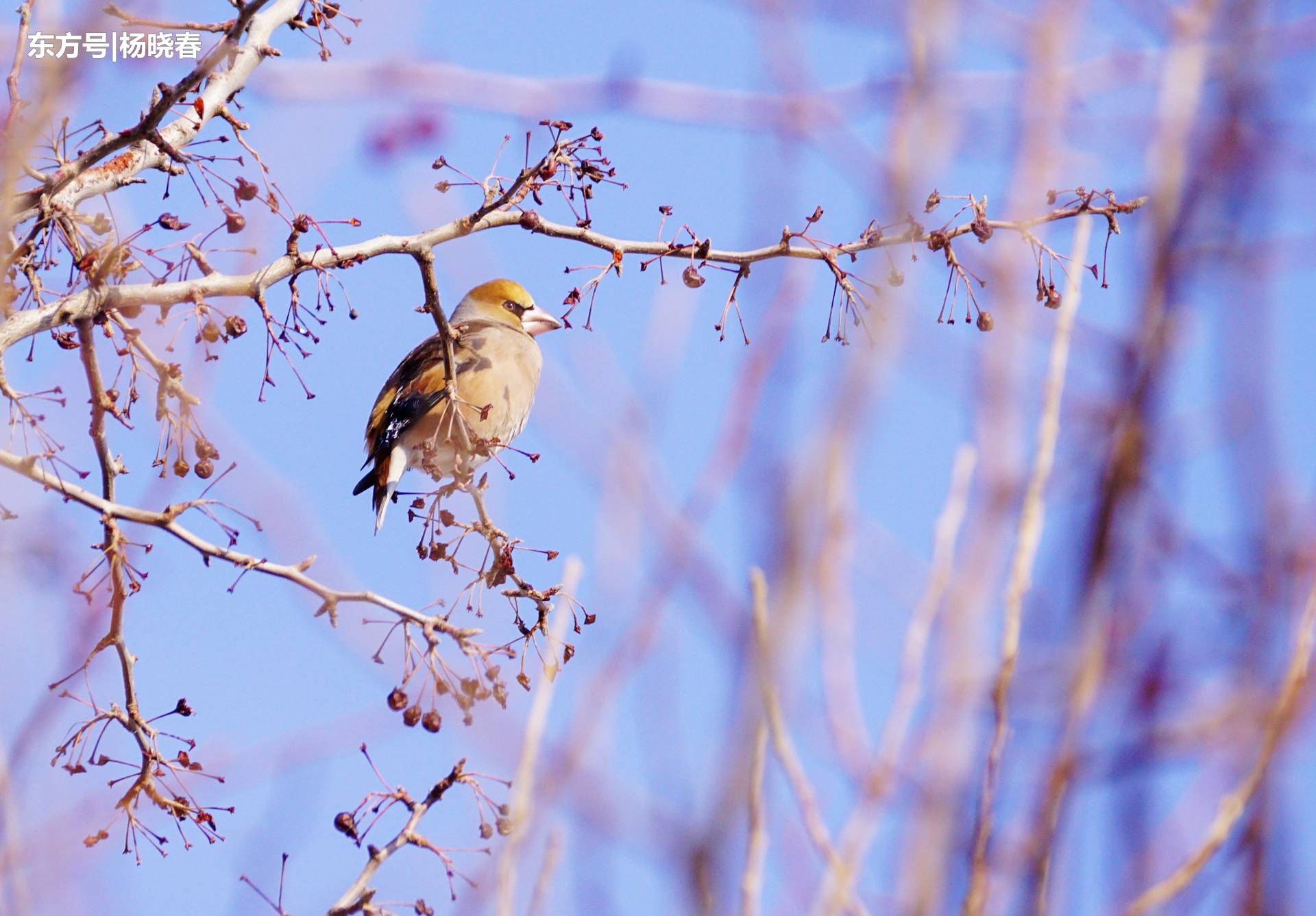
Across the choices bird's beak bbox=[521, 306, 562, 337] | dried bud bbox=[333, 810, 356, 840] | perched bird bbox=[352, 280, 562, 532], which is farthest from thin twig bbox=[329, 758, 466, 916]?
bird's beak bbox=[521, 306, 562, 337]

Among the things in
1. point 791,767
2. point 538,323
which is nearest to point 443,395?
point 538,323

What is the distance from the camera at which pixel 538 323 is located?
6648 mm

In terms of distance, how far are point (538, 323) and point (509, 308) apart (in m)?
0.23

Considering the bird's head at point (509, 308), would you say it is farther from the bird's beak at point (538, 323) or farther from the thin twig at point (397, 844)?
the thin twig at point (397, 844)

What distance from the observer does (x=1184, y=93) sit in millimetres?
1673

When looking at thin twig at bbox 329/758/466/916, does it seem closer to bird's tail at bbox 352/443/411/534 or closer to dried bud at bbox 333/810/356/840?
dried bud at bbox 333/810/356/840

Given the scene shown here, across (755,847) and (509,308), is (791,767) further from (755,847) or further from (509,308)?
(509,308)

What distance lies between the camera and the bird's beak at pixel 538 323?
6.61 meters

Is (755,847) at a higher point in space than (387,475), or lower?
lower

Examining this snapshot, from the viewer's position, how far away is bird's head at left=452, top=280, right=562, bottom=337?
21.8ft

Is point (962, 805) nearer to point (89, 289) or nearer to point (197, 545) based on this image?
point (197, 545)

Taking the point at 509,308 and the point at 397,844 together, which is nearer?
the point at 397,844

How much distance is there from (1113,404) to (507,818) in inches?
80.0

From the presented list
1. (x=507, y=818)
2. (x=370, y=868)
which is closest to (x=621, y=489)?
(x=507, y=818)
